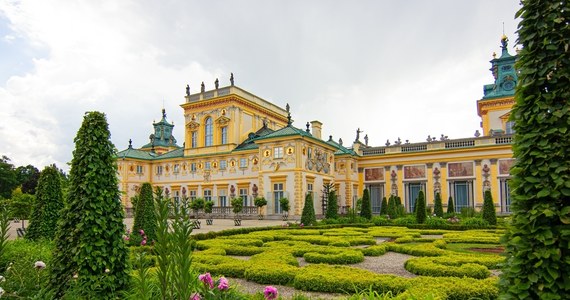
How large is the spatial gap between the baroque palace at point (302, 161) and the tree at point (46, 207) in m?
20.2

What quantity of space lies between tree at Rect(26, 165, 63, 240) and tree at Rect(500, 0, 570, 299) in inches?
460

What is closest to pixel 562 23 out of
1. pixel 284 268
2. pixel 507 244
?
pixel 507 244

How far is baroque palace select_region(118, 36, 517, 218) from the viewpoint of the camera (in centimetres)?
3231

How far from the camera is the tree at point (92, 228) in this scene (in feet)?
16.8

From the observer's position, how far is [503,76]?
38.4m

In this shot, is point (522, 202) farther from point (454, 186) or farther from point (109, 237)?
point (454, 186)

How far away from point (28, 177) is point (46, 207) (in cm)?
5096

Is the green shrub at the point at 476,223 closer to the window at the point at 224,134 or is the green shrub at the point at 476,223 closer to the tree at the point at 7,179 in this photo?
the window at the point at 224,134

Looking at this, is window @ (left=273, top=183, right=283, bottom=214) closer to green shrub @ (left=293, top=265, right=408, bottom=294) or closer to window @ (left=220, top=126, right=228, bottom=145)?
window @ (left=220, top=126, right=228, bottom=145)

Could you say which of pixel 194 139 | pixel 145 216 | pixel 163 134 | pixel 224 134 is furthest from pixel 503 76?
pixel 163 134

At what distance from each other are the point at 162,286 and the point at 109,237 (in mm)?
3943

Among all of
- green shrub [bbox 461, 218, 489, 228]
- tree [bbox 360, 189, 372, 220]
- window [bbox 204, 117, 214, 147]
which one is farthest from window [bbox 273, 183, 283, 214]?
green shrub [bbox 461, 218, 489, 228]

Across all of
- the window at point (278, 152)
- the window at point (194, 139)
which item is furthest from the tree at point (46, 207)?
the window at point (194, 139)

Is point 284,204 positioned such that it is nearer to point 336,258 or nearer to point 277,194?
point 277,194
